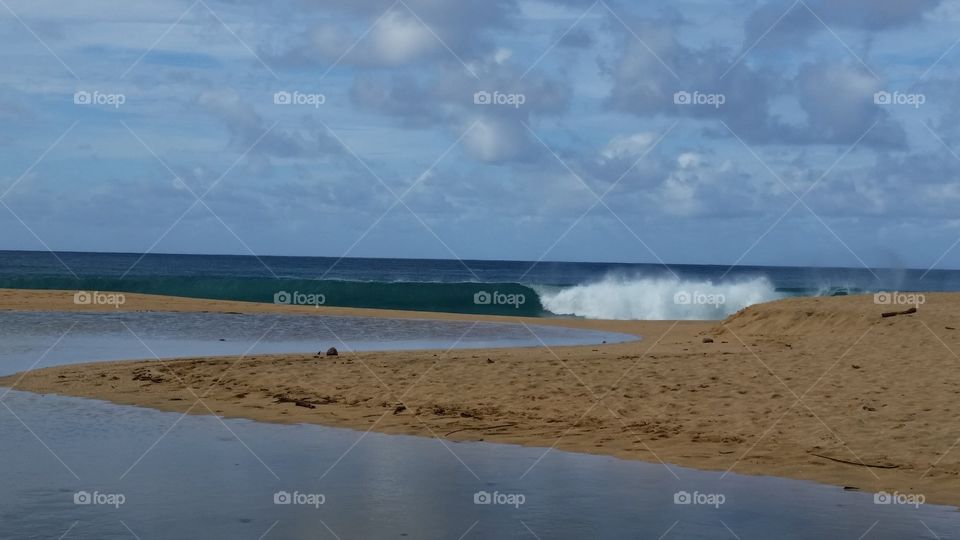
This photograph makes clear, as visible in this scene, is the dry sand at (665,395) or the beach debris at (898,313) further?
the beach debris at (898,313)

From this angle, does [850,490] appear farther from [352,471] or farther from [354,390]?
[354,390]

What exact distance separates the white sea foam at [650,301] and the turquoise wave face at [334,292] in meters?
2.04

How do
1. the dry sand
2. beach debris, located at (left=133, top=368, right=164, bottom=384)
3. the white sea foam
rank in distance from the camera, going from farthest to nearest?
the white sea foam
beach debris, located at (left=133, top=368, right=164, bottom=384)
the dry sand

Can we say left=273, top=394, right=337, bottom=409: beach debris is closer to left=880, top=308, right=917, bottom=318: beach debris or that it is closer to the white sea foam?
left=880, top=308, right=917, bottom=318: beach debris

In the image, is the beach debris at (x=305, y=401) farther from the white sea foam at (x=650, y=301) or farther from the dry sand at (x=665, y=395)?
the white sea foam at (x=650, y=301)

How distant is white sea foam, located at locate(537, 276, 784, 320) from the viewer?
166ft

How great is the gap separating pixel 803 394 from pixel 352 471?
683 cm

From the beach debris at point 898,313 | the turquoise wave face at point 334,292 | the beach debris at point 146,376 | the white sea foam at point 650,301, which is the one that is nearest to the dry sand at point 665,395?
the beach debris at point 146,376

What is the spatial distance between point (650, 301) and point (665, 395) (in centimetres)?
3882

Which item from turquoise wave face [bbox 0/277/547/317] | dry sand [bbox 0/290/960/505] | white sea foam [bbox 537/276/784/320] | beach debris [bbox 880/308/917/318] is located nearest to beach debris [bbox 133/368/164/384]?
dry sand [bbox 0/290/960/505]

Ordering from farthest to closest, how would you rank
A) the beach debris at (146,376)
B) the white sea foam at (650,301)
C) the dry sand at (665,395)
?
the white sea foam at (650,301), the beach debris at (146,376), the dry sand at (665,395)

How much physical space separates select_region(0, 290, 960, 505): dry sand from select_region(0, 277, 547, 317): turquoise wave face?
113 feet

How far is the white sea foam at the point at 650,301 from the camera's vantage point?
50703 millimetres

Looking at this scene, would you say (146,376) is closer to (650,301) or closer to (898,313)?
(898,313)
